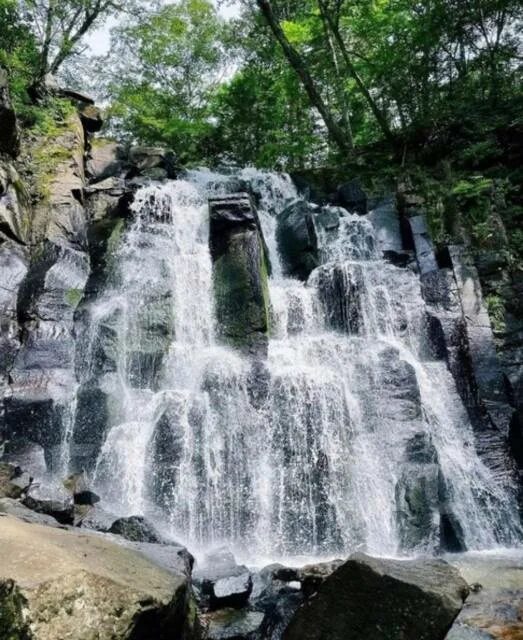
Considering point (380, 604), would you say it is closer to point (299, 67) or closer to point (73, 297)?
point (73, 297)

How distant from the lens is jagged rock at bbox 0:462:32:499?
6.95 meters

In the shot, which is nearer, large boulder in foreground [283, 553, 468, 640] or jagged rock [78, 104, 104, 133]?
large boulder in foreground [283, 553, 468, 640]

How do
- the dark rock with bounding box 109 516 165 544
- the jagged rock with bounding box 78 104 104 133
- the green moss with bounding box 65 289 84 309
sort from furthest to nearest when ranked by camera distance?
the jagged rock with bounding box 78 104 104 133, the green moss with bounding box 65 289 84 309, the dark rock with bounding box 109 516 165 544

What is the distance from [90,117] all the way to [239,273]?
10.1 m

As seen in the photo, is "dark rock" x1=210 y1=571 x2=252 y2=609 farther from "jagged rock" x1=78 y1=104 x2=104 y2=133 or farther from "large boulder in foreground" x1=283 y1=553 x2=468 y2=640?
"jagged rock" x1=78 y1=104 x2=104 y2=133

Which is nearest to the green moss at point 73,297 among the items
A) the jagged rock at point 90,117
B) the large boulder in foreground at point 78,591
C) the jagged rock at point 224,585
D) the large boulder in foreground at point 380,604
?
the jagged rock at point 224,585

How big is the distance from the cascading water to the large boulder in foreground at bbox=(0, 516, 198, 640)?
5.04m

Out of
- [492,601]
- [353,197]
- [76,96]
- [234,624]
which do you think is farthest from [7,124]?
[492,601]

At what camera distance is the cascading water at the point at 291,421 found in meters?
8.35

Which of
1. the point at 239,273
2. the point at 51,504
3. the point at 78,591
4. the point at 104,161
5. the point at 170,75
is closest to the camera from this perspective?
the point at 78,591

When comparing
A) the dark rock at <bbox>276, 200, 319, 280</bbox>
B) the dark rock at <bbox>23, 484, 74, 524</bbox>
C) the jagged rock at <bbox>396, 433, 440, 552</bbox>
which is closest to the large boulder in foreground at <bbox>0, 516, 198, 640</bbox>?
the dark rock at <bbox>23, 484, 74, 524</bbox>

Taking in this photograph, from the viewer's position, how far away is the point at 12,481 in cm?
723

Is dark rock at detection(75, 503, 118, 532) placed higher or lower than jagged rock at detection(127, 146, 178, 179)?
lower

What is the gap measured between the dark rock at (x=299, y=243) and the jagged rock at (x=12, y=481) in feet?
30.1
